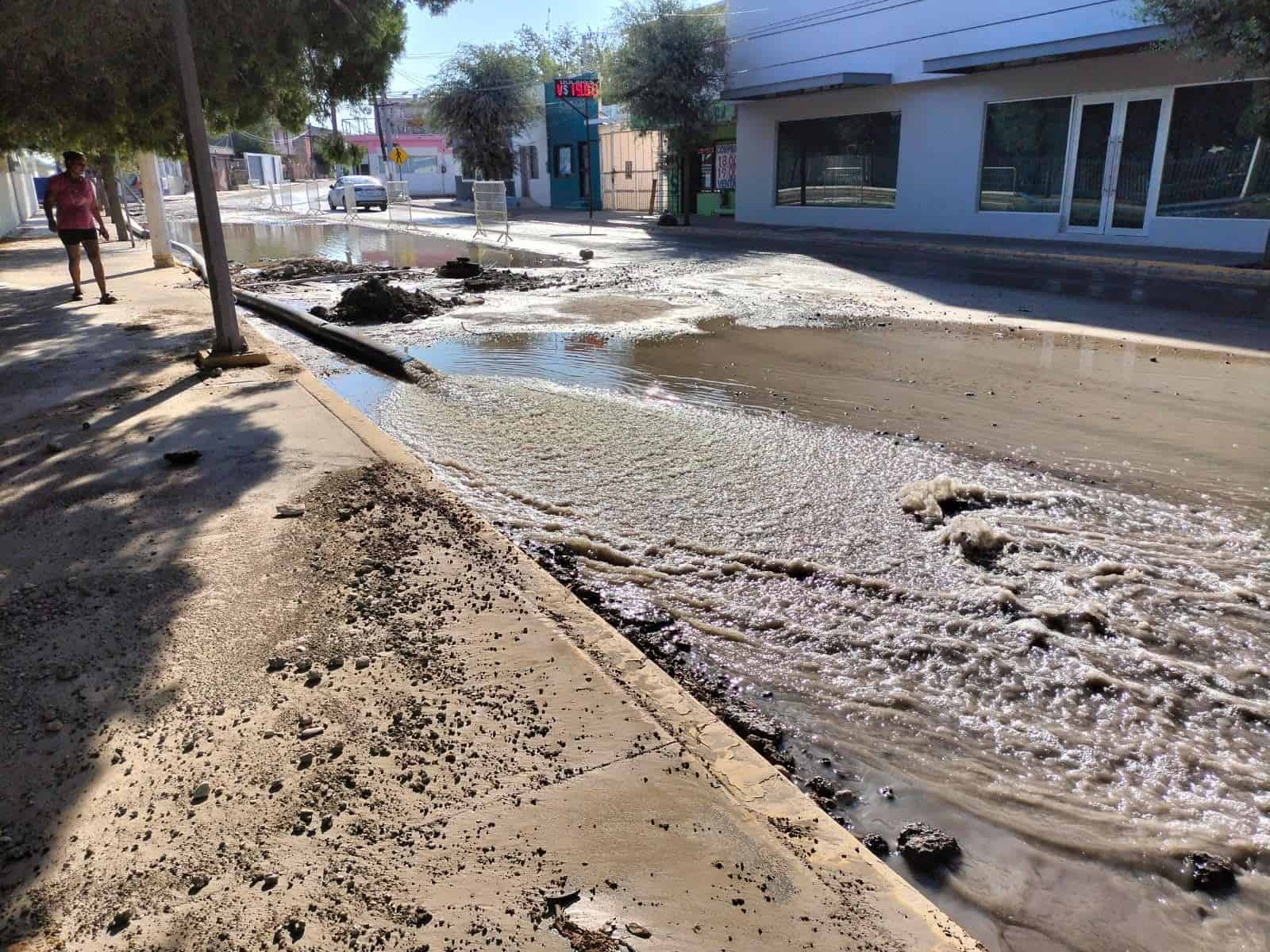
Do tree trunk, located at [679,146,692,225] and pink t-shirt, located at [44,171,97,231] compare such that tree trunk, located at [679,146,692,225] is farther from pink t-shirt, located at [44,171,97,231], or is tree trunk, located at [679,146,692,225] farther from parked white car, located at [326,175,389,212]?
pink t-shirt, located at [44,171,97,231]

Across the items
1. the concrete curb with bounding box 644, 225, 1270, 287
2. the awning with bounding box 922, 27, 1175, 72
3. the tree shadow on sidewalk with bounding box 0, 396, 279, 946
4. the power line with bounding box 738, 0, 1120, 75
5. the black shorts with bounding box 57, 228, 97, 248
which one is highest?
the power line with bounding box 738, 0, 1120, 75

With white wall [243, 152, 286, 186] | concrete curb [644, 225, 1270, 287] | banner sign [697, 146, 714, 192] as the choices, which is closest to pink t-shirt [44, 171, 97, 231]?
concrete curb [644, 225, 1270, 287]

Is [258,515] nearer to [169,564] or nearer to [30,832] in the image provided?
[169,564]

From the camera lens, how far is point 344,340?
10469 millimetres

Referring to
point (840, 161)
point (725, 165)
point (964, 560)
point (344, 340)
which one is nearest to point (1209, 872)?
point (964, 560)

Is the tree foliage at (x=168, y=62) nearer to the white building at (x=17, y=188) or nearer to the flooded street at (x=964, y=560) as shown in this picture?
the flooded street at (x=964, y=560)

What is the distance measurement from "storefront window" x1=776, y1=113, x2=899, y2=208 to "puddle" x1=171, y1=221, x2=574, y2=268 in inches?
415

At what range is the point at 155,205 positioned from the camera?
56.9 feet

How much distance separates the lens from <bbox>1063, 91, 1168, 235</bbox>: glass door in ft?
61.9

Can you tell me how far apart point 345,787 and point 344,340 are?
333 inches

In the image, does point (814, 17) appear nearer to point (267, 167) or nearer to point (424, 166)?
point (424, 166)

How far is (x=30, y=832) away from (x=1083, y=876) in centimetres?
306

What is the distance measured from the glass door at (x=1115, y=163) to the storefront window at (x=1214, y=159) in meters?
0.31

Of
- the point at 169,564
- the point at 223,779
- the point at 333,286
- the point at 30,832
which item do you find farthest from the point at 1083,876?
the point at 333,286
